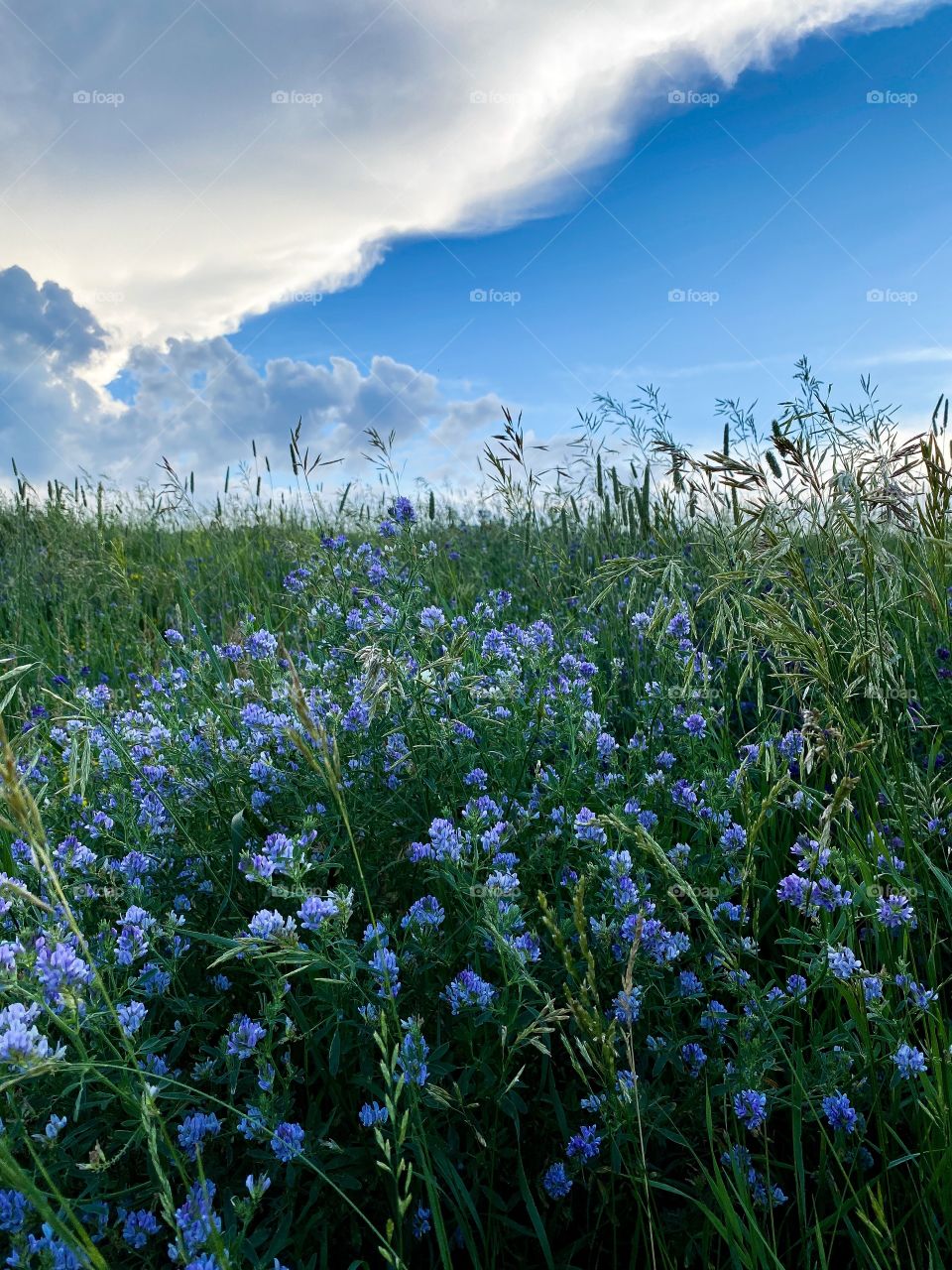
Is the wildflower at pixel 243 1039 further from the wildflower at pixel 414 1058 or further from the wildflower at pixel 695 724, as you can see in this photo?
the wildflower at pixel 695 724

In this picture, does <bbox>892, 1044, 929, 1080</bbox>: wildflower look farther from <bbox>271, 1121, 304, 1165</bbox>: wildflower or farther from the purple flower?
the purple flower

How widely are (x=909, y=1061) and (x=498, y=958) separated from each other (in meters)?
0.78

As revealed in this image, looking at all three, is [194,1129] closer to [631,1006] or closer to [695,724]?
[631,1006]

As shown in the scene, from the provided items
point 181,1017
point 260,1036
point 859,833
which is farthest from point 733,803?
point 181,1017

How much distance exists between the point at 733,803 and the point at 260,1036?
4.18 feet

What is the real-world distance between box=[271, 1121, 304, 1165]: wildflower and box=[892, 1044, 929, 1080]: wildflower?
3.51 feet

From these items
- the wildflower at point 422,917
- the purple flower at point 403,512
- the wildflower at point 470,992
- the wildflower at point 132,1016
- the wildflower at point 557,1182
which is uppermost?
the purple flower at point 403,512

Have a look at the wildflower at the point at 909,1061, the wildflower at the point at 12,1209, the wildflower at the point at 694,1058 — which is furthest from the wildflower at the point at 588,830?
the wildflower at the point at 12,1209

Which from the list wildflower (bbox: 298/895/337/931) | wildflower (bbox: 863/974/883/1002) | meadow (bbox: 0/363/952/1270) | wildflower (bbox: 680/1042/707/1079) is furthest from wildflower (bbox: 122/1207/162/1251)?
wildflower (bbox: 863/974/883/1002)

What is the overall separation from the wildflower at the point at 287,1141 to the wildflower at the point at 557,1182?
18.8 inches

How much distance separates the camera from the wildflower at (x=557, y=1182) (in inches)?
60.7

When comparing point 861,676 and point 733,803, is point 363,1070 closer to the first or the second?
point 733,803

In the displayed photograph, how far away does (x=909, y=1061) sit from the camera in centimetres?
151

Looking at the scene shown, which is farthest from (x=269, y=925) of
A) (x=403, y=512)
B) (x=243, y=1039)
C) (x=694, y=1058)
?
(x=403, y=512)
